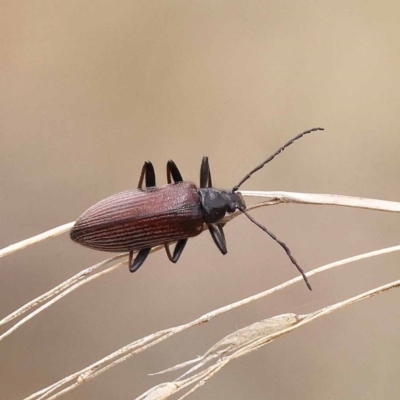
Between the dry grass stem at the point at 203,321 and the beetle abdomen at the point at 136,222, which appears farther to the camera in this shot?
the beetle abdomen at the point at 136,222

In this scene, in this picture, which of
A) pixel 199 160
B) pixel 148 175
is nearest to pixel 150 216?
pixel 148 175

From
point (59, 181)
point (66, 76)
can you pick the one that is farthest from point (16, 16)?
point (59, 181)

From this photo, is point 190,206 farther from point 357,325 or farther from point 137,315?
point 357,325

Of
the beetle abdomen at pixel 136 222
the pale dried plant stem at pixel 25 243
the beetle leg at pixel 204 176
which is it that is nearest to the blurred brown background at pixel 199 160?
the beetle leg at pixel 204 176

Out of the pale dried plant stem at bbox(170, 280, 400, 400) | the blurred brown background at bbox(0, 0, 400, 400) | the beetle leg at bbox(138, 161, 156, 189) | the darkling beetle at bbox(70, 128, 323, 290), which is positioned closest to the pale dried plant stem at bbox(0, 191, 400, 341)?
the pale dried plant stem at bbox(170, 280, 400, 400)

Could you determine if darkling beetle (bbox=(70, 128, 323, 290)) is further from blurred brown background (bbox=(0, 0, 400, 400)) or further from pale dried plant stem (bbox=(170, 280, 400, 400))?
blurred brown background (bbox=(0, 0, 400, 400))

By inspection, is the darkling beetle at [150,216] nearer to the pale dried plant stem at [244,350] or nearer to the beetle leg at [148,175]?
the beetle leg at [148,175]

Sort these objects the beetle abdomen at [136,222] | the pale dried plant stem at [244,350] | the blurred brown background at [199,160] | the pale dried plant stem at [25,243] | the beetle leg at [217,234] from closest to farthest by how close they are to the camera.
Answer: the pale dried plant stem at [244,350] < the pale dried plant stem at [25,243] < the beetle abdomen at [136,222] < the beetle leg at [217,234] < the blurred brown background at [199,160]
